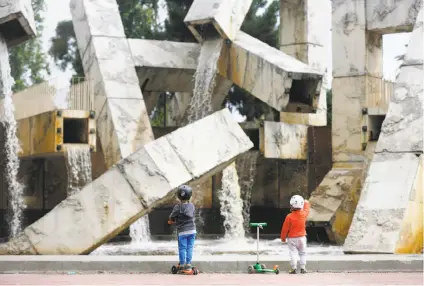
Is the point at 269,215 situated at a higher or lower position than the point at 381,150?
lower

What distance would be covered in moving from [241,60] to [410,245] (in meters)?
6.21

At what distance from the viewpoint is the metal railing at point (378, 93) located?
16109mm

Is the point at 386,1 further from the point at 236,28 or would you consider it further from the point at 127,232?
the point at 127,232

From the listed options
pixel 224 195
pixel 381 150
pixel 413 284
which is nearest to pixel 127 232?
pixel 224 195

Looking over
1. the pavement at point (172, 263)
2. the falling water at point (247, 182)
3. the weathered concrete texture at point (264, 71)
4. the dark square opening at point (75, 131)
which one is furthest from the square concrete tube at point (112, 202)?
the falling water at point (247, 182)

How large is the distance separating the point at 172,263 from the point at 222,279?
950 mm

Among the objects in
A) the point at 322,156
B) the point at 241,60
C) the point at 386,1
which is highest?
the point at 386,1

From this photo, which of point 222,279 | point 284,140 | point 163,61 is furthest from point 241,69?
point 222,279

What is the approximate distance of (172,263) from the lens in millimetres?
9141

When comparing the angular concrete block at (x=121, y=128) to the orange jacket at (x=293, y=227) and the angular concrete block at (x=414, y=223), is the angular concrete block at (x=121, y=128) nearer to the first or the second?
the angular concrete block at (x=414, y=223)

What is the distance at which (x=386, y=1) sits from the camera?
51.6ft

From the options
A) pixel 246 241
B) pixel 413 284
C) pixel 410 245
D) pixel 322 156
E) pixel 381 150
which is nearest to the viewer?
pixel 413 284

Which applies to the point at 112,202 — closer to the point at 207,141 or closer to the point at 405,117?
the point at 207,141

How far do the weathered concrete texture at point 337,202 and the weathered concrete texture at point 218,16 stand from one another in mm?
3315
